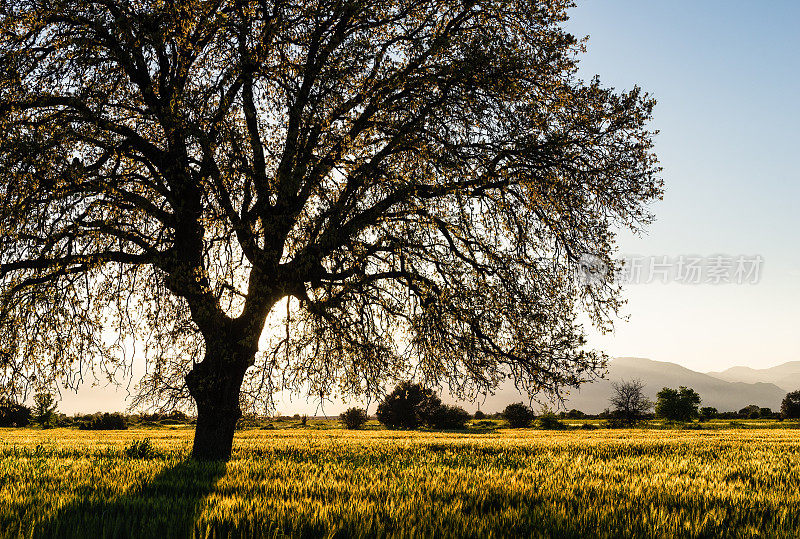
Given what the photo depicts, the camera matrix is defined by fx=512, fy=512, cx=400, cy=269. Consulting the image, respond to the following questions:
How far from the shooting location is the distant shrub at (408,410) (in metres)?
59.2

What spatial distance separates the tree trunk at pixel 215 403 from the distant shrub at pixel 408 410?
47.4 metres

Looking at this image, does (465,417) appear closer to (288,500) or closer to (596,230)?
(596,230)

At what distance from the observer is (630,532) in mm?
4508

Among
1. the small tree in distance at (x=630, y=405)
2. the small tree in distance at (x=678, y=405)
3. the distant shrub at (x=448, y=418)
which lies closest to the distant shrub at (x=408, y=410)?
the distant shrub at (x=448, y=418)

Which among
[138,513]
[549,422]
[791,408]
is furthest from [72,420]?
[791,408]

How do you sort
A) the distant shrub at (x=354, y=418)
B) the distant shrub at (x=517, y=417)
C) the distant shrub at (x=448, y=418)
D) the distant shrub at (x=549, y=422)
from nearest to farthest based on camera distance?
the distant shrub at (x=448, y=418), the distant shrub at (x=549, y=422), the distant shrub at (x=354, y=418), the distant shrub at (x=517, y=417)

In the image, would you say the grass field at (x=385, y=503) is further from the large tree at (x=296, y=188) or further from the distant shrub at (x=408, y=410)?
the distant shrub at (x=408, y=410)

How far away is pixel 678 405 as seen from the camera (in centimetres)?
8225

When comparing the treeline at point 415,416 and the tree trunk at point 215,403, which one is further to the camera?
the treeline at point 415,416

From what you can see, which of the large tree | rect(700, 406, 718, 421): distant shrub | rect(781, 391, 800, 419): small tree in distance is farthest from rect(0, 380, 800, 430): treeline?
the large tree

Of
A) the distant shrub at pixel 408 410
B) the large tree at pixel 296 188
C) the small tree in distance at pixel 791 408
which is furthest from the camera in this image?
the small tree in distance at pixel 791 408

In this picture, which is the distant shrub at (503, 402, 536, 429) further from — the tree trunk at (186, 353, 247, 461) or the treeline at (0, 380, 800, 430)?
the tree trunk at (186, 353, 247, 461)

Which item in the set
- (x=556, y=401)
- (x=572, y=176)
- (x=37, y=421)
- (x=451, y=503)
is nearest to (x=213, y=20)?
(x=572, y=176)

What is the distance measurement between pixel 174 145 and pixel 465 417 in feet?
174
